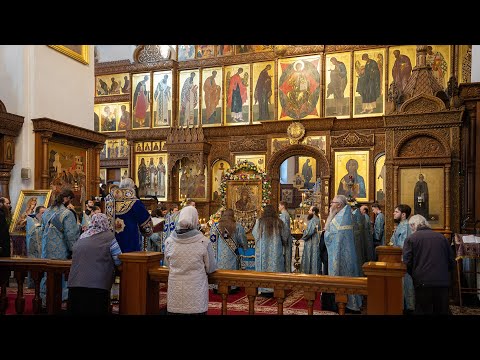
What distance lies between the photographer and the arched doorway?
1633cm

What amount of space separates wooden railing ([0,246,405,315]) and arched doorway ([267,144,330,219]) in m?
12.2

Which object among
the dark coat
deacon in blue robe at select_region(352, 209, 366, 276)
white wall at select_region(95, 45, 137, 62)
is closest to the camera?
the dark coat

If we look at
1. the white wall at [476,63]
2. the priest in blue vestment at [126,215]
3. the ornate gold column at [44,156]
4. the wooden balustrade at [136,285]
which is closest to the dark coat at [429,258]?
the wooden balustrade at [136,285]

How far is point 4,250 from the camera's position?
6738 millimetres

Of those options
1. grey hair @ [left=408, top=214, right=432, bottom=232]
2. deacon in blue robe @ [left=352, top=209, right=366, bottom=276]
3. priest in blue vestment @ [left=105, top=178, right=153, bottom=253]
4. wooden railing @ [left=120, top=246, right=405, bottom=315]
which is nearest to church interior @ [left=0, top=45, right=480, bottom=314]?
wooden railing @ [left=120, top=246, right=405, bottom=315]

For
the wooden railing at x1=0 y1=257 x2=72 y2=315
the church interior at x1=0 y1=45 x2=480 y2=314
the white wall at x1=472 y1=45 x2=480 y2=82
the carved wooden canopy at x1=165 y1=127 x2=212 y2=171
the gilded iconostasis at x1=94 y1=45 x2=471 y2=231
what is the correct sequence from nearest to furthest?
the wooden railing at x1=0 y1=257 x2=72 y2=315 < the church interior at x1=0 y1=45 x2=480 y2=314 < the white wall at x1=472 y1=45 x2=480 y2=82 < the gilded iconostasis at x1=94 y1=45 x2=471 y2=231 < the carved wooden canopy at x1=165 y1=127 x2=212 y2=171

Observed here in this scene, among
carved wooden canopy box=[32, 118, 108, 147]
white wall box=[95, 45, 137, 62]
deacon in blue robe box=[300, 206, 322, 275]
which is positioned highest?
white wall box=[95, 45, 137, 62]

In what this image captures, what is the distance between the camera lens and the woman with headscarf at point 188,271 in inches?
154

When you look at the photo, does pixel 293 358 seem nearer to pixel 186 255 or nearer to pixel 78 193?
pixel 186 255

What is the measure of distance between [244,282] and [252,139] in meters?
14.3

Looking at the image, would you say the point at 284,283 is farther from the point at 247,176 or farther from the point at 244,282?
the point at 247,176

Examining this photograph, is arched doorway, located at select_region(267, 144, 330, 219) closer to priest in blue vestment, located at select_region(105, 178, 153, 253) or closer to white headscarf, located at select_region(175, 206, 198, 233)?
priest in blue vestment, located at select_region(105, 178, 153, 253)

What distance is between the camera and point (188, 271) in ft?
12.8
